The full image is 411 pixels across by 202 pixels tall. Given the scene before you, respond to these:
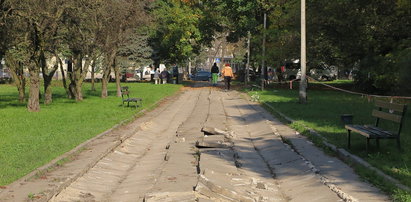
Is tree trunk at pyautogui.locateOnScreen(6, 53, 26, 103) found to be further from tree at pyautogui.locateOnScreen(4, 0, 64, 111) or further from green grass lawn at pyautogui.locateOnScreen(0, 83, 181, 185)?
green grass lawn at pyautogui.locateOnScreen(0, 83, 181, 185)

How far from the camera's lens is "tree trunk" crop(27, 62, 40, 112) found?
878 inches

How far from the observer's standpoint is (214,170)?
9594mm

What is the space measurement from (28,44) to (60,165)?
1437 centimetres

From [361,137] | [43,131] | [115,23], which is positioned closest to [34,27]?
[115,23]

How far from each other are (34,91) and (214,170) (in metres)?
15.0

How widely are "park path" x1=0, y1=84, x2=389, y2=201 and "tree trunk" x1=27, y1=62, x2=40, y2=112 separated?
24.7 feet

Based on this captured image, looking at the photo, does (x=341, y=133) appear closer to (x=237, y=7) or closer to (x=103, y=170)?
(x=103, y=170)

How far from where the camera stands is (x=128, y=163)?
11.2 meters

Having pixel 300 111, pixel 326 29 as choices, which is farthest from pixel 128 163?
pixel 326 29

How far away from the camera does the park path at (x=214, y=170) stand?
7812 mm

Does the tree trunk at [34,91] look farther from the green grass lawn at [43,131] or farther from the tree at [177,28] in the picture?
the tree at [177,28]

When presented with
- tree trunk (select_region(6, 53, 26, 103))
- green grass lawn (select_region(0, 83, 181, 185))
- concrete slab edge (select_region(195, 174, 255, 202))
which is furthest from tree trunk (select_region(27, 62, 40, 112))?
concrete slab edge (select_region(195, 174, 255, 202))

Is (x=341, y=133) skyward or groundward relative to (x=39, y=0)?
groundward

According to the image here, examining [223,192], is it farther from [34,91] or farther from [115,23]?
[115,23]
